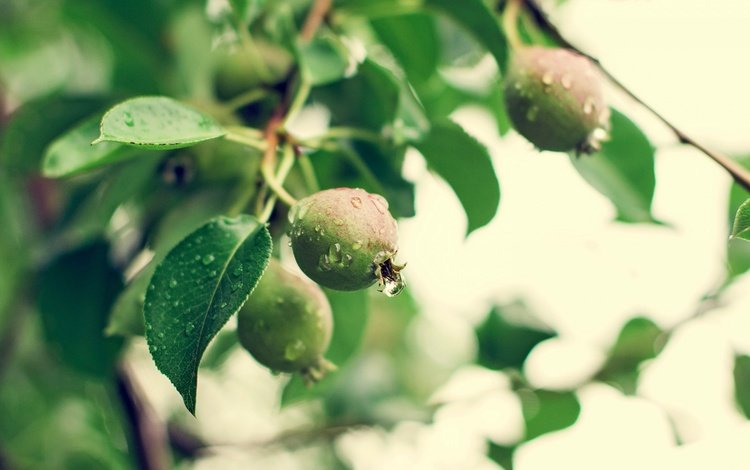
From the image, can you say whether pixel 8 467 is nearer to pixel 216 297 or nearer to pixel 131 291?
pixel 131 291

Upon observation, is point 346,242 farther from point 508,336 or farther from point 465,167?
point 508,336

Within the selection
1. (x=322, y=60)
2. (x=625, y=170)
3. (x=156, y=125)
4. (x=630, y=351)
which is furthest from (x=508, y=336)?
(x=156, y=125)

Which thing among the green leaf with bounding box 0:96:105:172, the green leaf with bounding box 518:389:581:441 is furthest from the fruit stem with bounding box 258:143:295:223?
the green leaf with bounding box 518:389:581:441

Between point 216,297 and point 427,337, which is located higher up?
point 216,297

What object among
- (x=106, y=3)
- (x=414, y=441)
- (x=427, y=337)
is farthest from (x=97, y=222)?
(x=427, y=337)

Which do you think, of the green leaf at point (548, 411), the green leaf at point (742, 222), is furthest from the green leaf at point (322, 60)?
the green leaf at point (548, 411)
